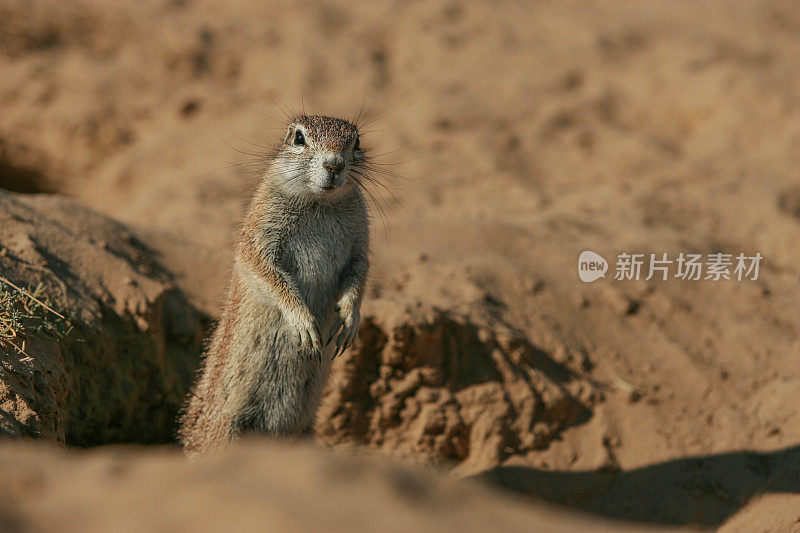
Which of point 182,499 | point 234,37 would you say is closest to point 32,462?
point 182,499

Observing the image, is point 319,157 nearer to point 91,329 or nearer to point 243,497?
point 91,329

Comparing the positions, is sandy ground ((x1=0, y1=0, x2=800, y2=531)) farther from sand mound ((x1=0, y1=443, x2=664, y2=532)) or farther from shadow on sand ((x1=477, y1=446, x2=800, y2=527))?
sand mound ((x1=0, y1=443, x2=664, y2=532))

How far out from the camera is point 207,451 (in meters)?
4.38

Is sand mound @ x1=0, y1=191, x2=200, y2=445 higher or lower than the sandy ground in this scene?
lower

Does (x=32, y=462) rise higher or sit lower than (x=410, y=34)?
lower

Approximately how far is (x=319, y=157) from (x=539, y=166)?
5.37 m

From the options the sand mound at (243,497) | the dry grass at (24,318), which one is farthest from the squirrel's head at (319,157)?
the sand mound at (243,497)

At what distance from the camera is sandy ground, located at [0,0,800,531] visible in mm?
5867

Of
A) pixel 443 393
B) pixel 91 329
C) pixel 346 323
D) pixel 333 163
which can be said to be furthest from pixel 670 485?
pixel 91 329

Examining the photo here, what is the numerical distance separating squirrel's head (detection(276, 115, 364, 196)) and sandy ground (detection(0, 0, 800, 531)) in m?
1.77

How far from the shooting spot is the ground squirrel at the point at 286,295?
14.2 feet

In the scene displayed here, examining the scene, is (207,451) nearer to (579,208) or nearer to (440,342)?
(440,342)

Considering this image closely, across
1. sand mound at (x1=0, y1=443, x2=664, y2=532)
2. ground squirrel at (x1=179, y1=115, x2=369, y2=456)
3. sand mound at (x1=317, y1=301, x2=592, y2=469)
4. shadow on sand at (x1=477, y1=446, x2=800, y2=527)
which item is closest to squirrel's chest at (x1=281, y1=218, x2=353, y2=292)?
ground squirrel at (x1=179, y1=115, x2=369, y2=456)

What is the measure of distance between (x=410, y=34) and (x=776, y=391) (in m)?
7.23
